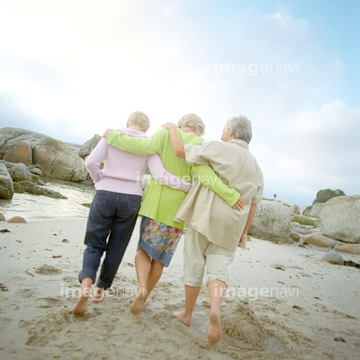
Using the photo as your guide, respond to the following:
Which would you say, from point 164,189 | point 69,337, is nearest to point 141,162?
point 164,189

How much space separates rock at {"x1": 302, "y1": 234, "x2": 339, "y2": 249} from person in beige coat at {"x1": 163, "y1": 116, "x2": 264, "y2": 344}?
7.39 meters

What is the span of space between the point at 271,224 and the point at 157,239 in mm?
6611

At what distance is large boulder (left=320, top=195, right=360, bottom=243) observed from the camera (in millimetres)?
8746

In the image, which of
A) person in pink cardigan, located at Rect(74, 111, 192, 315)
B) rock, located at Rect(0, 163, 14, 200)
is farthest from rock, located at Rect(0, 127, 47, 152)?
person in pink cardigan, located at Rect(74, 111, 192, 315)

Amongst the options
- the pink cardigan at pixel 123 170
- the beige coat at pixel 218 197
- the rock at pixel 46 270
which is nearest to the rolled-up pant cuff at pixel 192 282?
the beige coat at pixel 218 197

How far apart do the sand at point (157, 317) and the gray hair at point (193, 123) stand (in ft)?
5.88

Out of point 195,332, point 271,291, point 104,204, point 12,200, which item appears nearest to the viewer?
point 195,332

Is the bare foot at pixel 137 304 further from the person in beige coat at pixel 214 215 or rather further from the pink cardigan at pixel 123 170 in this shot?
the pink cardigan at pixel 123 170

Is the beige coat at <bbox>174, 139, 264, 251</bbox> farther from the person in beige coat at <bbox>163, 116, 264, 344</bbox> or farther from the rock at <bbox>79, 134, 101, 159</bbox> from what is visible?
the rock at <bbox>79, 134, 101, 159</bbox>

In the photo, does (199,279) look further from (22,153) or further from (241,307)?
(22,153)

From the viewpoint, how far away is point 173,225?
8.53 ft

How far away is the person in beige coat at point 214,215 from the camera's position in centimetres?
236

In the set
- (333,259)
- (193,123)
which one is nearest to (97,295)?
(193,123)

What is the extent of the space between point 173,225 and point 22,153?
2294 cm
